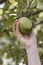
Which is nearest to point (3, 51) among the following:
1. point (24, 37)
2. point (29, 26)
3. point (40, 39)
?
point (40, 39)

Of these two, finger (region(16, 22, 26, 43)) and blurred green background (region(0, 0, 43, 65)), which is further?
blurred green background (region(0, 0, 43, 65))

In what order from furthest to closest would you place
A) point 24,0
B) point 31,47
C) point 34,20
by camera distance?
1. point 34,20
2. point 24,0
3. point 31,47

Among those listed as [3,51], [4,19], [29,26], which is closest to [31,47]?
[29,26]

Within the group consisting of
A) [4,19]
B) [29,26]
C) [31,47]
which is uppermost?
[4,19]

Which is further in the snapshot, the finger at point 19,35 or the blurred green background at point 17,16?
the blurred green background at point 17,16

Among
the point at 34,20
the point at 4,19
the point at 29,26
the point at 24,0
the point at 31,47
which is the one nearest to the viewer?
the point at 31,47

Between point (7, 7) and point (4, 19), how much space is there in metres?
0.11

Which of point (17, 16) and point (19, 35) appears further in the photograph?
point (17, 16)

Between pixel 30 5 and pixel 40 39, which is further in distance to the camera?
pixel 40 39

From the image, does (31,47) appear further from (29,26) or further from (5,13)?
(5,13)

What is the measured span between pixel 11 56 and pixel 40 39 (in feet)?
0.93

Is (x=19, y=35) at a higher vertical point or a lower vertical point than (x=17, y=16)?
lower

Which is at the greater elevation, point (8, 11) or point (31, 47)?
point (8, 11)

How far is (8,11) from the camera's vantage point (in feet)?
5.63
